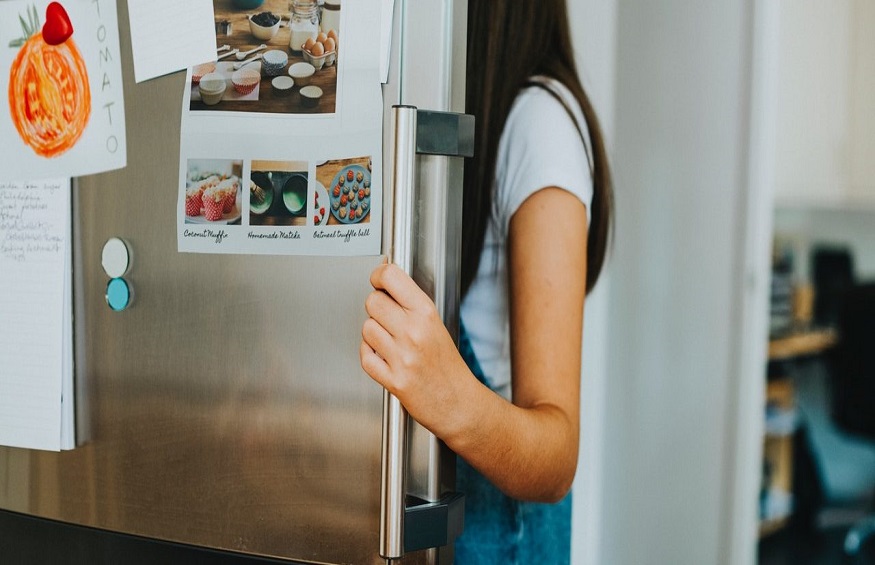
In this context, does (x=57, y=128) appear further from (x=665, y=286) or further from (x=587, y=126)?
(x=665, y=286)

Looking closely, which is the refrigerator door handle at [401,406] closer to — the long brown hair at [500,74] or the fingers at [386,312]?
the fingers at [386,312]

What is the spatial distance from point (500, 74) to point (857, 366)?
2.23 m

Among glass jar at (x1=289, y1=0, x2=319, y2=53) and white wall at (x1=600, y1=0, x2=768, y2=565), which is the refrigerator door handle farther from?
white wall at (x1=600, y1=0, x2=768, y2=565)

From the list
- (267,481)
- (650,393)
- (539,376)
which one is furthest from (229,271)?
(650,393)

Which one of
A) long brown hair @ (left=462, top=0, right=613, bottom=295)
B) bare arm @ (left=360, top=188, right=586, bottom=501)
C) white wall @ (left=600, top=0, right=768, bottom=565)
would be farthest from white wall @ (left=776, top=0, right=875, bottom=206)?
bare arm @ (left=360, top=188, right=586, bottom=501)

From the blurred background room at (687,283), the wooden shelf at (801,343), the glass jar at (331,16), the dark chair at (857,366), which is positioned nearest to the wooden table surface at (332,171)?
the glass jar at (331,16)

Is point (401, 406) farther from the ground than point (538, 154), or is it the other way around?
point (538, 154)

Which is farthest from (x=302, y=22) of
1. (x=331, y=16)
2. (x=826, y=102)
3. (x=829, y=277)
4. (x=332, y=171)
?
(x=829, y=277)

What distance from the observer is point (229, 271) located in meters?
0.73

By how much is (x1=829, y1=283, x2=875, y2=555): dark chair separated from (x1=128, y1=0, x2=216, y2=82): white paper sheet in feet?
8.36

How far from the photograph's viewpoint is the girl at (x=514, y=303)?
2.14 ft

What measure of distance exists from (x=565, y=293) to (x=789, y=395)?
273 cm

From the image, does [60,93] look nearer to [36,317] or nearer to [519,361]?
[36,317]

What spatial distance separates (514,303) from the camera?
0.85 metres
